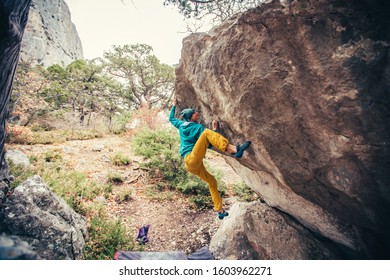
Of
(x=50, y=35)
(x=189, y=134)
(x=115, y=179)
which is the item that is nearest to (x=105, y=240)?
(x=189, y=134)

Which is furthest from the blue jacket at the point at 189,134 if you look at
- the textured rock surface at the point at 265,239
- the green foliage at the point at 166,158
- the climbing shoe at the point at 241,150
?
the green foliage at the point at 166,158

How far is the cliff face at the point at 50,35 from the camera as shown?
28.3 metres

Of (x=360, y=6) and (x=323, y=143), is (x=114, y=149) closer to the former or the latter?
(x=323, y=143)

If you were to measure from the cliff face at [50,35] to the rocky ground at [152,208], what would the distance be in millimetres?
23898

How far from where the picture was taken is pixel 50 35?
3206cm

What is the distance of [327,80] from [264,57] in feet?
3.19

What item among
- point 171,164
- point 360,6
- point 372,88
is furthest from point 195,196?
point 360,6

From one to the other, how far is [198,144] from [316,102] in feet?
6.75

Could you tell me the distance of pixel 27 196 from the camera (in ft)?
14.3

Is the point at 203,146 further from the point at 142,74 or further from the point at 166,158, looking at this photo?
the point at 142,74

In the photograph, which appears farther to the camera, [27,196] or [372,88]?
[27,196]

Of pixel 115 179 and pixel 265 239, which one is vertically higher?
pixel 115 179

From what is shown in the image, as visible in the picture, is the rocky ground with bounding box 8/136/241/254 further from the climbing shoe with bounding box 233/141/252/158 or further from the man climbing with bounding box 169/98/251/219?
the climbing shoe with bounding box 233/141/252/158

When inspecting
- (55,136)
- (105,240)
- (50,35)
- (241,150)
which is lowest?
(105,240)
